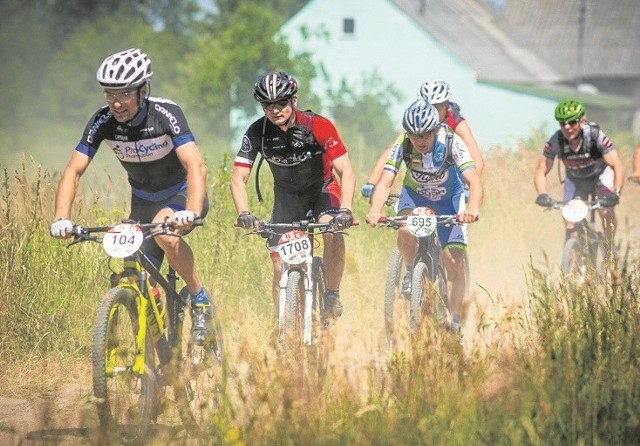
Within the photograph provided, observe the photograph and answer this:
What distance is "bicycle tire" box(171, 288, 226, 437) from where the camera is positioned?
5340mm

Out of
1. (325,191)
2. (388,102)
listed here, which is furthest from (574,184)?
(388,102)

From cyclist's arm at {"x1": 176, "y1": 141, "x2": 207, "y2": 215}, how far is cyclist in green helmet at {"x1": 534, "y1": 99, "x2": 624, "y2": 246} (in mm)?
5162

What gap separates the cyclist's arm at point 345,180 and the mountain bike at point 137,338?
1.38 metres

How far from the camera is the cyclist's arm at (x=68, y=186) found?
6.91 metres

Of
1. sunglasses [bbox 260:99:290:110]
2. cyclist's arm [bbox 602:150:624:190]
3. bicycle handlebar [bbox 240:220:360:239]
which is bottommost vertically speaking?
bicycle handlebar [bbox 240:220:360:239]

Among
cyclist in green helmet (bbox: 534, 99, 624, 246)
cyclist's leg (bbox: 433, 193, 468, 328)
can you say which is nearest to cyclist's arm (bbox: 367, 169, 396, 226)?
cyclist's leg (bbox: 433, 193, 468, 328)

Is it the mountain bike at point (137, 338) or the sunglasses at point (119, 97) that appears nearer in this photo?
the mountain bike at point (137, 338)

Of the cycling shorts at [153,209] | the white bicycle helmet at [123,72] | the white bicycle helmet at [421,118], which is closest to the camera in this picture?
the white bicycle helmet at [123,72]

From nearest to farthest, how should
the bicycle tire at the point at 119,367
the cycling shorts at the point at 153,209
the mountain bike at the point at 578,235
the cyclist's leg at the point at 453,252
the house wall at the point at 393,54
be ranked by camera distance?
the bicycle tire at the point at 119,367 → the cycling shorts at the point at 153,209 → the cyclist's leg at the point at 453,252 → the mountain bike at the point at 578,235 → the house wall at the point at 393,54

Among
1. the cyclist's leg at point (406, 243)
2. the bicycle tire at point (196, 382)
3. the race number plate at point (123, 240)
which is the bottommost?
the bicycle tire at point (196, 382)

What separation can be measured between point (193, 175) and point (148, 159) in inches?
17.6

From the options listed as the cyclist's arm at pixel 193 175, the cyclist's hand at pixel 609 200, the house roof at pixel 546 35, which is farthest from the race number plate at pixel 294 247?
the house roof at pixel 546 35

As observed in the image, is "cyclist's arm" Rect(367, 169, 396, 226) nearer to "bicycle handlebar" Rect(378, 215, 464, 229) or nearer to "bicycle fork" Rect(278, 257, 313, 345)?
"bicycle handlebar" Rect(378, 215, 464, 229)

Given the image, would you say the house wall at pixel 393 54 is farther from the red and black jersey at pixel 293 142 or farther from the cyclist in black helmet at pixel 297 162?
the red and black jersey at pixel 293 142
